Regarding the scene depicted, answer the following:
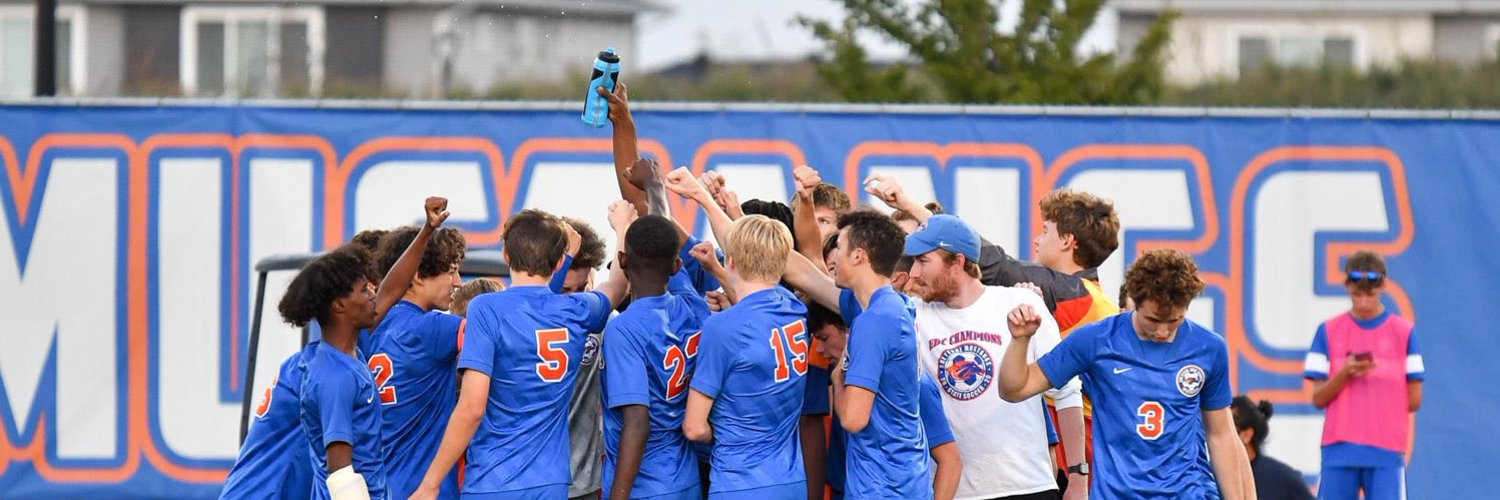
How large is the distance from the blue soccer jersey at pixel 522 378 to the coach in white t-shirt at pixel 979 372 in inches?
49.6

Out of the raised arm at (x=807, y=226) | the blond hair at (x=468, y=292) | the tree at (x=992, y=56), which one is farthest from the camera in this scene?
the tree at (x=992, y=56)

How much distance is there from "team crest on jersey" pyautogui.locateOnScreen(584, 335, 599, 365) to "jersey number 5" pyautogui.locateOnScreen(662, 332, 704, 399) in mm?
423

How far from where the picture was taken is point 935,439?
5715 millimetres

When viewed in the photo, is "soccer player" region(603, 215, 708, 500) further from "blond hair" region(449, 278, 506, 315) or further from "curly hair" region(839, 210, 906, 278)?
"blond hair" region(449, 278, 506, 315)

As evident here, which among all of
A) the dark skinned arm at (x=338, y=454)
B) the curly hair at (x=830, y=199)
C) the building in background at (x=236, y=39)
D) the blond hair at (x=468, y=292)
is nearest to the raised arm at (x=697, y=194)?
the blond hair at (x=468, y=292)

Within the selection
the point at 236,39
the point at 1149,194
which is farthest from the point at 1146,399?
the point at 236,39

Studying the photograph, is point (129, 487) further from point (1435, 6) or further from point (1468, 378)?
point (1435, 6)

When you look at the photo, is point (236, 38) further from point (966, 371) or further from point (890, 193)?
point (966, 371)

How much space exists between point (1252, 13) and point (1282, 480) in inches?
1000

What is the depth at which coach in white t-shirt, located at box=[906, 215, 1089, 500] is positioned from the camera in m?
5.88

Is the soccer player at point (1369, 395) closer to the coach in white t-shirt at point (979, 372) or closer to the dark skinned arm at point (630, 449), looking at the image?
the coach in white t-shirt at point (979, 372)

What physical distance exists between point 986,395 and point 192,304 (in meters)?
5.78

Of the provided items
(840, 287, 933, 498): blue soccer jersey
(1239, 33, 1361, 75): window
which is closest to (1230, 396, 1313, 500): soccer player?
(840, 287, 933, 498): blue soccer jersey

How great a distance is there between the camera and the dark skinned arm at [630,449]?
211 inches
